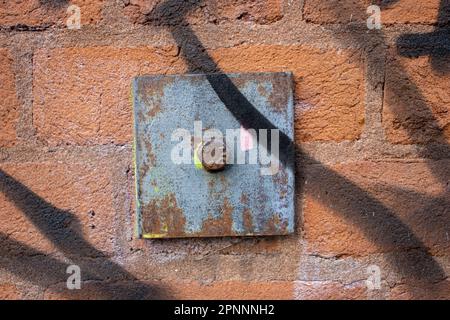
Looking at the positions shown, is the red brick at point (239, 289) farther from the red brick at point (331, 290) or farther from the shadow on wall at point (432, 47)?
the shadow on wall at point (432, 47)

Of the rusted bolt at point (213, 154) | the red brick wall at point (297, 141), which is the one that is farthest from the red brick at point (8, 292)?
the rusted bolt at point (213, 154)

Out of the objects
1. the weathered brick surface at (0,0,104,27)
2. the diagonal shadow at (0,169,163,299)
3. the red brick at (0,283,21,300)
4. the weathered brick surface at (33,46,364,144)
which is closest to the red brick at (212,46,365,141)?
the weathered brick surface at (33,46,364,144)

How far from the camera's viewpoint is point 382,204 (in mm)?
652

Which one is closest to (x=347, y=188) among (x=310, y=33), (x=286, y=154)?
(x=286, y=154)

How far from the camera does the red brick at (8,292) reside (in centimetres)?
67

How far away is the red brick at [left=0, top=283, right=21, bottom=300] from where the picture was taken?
67 centimetres

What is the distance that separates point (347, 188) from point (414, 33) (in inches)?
8.0

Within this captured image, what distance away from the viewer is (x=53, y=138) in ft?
2.14

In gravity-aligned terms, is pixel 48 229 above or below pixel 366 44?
below

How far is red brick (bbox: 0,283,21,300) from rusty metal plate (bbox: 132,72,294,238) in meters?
0.19

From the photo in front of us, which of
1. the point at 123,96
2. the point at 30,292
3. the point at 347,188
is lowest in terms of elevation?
the point at 30,292

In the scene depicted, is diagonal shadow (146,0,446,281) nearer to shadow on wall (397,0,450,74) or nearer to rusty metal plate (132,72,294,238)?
rusty metal plate (132,72,294,238)

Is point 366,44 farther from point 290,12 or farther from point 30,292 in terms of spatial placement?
point 30,292

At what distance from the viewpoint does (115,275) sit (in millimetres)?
667
